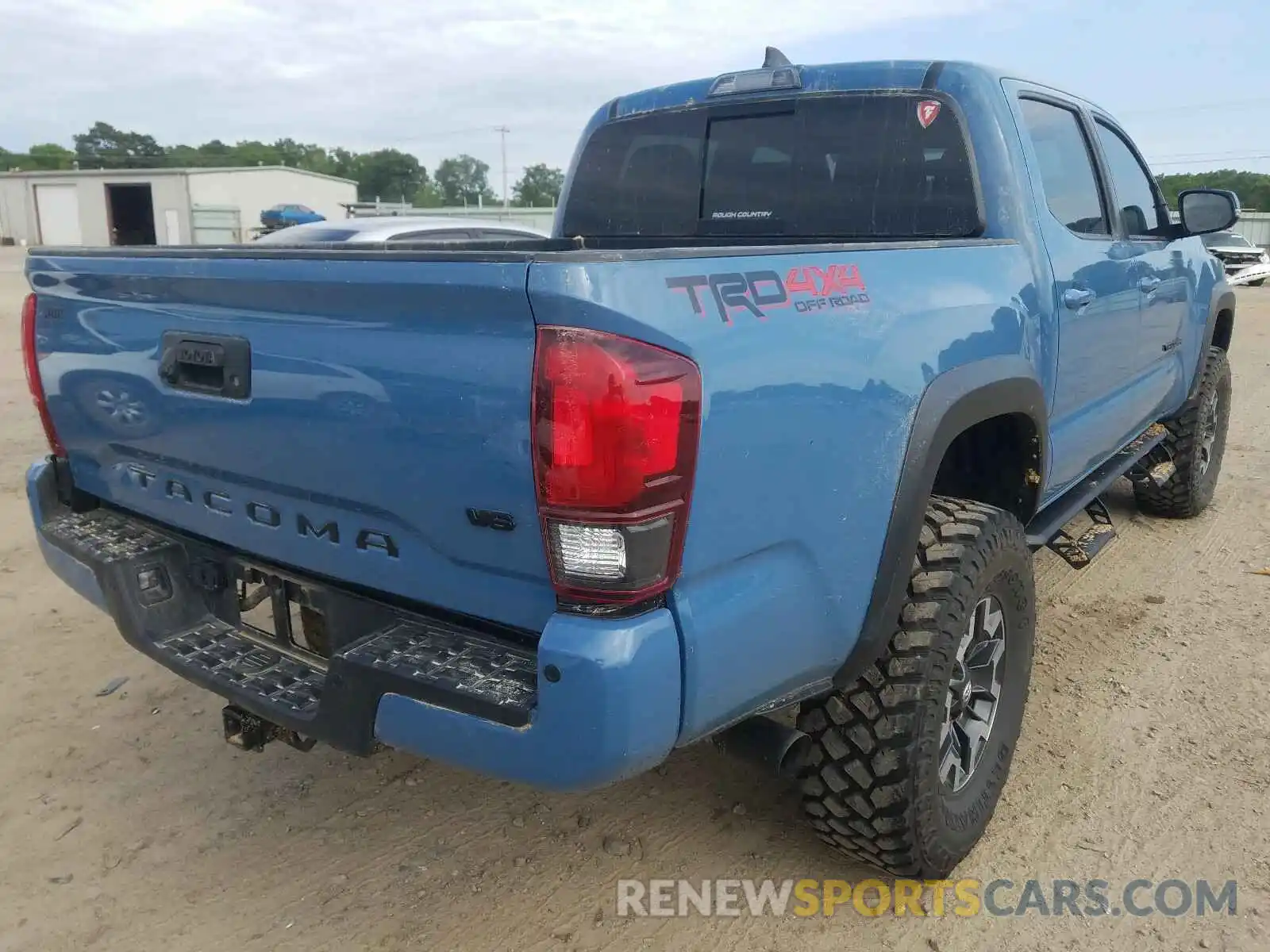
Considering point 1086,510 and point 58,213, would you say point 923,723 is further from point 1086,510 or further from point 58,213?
point 58,213

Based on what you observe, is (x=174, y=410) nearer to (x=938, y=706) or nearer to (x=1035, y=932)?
(x=938, y=706)

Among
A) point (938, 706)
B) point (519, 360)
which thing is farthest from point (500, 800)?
point (519, 360)

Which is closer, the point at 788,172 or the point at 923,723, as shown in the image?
the point at 923,723

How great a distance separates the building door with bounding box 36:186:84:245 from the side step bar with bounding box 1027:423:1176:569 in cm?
4932

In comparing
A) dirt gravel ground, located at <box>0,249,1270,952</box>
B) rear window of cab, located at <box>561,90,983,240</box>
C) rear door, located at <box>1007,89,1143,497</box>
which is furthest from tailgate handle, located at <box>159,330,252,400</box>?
rear door, located at <box>1007,89,1143,497</box>

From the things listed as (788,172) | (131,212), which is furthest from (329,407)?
(131,212)

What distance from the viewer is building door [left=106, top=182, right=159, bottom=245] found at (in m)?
43.2

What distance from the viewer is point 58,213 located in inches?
1794

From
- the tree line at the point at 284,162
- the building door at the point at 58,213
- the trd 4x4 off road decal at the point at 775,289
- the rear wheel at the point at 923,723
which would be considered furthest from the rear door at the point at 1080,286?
the tree line at the point at 284,162

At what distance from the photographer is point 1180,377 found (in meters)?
4.95

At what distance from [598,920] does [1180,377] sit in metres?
4.03

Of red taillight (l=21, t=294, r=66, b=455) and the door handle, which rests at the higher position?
the door handle

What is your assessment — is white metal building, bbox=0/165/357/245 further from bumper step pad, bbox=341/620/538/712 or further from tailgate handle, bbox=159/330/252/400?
bumper step pad, bbox=341/620/538/712

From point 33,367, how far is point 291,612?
1.17m
